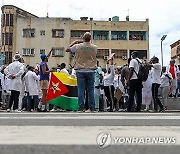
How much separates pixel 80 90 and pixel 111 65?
3.47m

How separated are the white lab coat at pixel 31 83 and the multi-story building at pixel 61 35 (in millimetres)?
50359

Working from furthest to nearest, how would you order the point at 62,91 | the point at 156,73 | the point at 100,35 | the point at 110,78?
the point at 100,35 → the point at 110,78 → the point at 156,73 → the point at 62,91

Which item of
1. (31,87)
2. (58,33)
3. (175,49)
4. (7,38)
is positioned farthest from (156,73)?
(175,49)

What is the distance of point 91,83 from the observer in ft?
27.5

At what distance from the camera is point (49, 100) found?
10852 mm

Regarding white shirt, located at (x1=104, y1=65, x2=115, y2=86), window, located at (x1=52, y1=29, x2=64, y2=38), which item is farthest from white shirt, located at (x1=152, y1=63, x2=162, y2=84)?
window, located at (x1=52, y1=29, x2=64, y2=38)

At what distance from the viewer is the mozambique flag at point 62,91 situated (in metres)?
10.7

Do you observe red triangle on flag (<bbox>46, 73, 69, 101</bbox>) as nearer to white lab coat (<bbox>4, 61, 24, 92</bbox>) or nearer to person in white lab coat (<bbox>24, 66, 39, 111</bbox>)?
white lab coat (<bbox>4, 61, 24, 92</bbox>)

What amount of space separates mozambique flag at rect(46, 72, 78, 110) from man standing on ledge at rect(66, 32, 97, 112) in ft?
7.28

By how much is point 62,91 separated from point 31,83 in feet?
5.57

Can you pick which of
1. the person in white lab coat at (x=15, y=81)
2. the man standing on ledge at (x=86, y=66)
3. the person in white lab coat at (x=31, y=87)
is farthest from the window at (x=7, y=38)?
the man standing on ledge at (x=86, y=66)

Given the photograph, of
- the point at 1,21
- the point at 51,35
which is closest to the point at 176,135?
the point at 51,35

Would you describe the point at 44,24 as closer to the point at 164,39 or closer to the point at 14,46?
the point at 14,46
